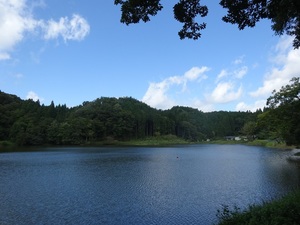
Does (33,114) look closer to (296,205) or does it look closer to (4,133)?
(4,133)

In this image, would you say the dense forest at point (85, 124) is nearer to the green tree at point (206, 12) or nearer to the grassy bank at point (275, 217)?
the grassy bank at point (275, 217)

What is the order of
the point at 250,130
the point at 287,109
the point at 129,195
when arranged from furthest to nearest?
the point at 250,130, the point at 287,109, the point at 129,195

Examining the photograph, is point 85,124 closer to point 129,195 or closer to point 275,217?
point 129,195

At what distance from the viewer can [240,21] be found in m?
7.50

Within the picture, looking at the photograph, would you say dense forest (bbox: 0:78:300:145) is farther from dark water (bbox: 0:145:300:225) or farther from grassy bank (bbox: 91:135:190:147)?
dark water (bbox: 0:145:300:225)

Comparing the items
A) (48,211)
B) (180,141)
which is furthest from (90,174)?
(180,141)

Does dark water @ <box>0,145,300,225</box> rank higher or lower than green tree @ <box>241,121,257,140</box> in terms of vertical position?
lower

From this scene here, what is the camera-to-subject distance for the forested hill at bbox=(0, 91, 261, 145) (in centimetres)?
9988

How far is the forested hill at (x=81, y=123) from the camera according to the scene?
328ft

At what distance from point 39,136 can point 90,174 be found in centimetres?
7652

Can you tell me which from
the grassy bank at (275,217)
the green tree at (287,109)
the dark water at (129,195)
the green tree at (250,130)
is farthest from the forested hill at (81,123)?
the grassy bank at (275,217)

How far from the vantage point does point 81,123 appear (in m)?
110

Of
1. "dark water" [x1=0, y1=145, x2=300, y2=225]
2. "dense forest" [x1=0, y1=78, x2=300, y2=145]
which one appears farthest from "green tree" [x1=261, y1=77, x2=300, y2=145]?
"dense forest" [x1=0, y1=78, x2=300, y2=145]

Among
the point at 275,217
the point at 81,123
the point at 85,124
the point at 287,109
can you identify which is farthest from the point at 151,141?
the point at 275,217
